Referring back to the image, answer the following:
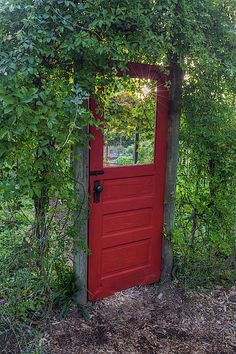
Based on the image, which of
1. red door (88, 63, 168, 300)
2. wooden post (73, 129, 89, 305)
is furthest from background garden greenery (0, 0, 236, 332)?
red door (88, 63, 168, 300)

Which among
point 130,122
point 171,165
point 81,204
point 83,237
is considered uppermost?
point 130,122

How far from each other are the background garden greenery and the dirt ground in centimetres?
27

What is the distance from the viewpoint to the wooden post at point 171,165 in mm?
2834

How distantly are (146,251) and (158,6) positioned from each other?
2.04 m

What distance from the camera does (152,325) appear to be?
2.61m

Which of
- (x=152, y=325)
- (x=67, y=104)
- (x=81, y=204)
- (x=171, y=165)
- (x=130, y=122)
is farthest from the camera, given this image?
(x=171, y=165)

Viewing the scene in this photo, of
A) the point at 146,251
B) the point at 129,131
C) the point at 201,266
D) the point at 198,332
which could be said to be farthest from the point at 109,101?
the point at 198,332

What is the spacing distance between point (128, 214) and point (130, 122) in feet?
2.61

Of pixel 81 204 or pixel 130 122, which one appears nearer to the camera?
pixel 81 204

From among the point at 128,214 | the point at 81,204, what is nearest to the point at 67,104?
the point at 81,204

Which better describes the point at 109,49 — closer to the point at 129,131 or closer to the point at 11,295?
the point at 129,131

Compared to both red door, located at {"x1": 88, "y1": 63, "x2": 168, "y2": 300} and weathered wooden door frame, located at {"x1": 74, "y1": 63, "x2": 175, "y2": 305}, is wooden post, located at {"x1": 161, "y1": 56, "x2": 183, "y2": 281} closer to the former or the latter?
red door, located at {"x1": 88, "y1": 63, "x2": 168, "y2": 300}

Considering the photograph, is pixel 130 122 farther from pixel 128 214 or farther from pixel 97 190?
pixel 128 214

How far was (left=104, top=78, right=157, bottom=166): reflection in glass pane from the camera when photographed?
2646 millimetres
